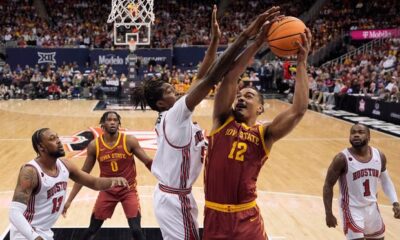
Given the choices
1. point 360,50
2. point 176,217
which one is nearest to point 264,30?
point 176,217

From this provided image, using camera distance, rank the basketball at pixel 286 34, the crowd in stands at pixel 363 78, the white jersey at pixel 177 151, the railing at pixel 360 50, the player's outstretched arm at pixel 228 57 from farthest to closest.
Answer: the railing at pixel 360 50 → the crowd in stands at pixel 363 78 → the white jersey at pixel 177 151 → the basketball at pixel 286 34 → the player's outstretched arm at pixel 228 57

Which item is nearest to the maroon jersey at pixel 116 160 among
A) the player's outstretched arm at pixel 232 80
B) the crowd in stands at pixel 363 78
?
the player's outstretched arm at pixel 232 80

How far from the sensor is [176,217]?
335 cm

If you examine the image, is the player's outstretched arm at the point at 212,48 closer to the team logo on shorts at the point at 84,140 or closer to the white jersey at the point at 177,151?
the white jersey at the point at 177,151

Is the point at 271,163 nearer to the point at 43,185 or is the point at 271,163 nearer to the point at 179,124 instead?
the point at 43,185

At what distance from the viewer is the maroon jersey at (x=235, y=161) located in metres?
2.95

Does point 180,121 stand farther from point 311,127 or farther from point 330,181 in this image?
point 311,127

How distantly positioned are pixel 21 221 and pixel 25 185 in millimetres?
259

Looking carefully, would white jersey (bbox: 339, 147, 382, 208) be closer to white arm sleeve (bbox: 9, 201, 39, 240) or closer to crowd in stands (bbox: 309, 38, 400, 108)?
white arm sleeve (bbox: 9, 201, 39, 240)

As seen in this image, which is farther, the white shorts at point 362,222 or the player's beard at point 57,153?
the white shorts at point 362,222

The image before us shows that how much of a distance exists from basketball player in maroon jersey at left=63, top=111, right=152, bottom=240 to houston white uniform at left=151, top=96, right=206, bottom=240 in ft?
4.76

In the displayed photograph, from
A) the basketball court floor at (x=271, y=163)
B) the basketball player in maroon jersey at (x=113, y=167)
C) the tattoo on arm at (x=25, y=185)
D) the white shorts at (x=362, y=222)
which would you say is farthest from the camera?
the basketball court floor at (x=271, y=163)

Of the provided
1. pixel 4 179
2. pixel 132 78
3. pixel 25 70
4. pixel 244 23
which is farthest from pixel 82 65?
pixel 4 179

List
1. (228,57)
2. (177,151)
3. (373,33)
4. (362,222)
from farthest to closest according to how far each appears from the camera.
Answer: (373,33) < (362,222) < (177,151) < (228,57)
